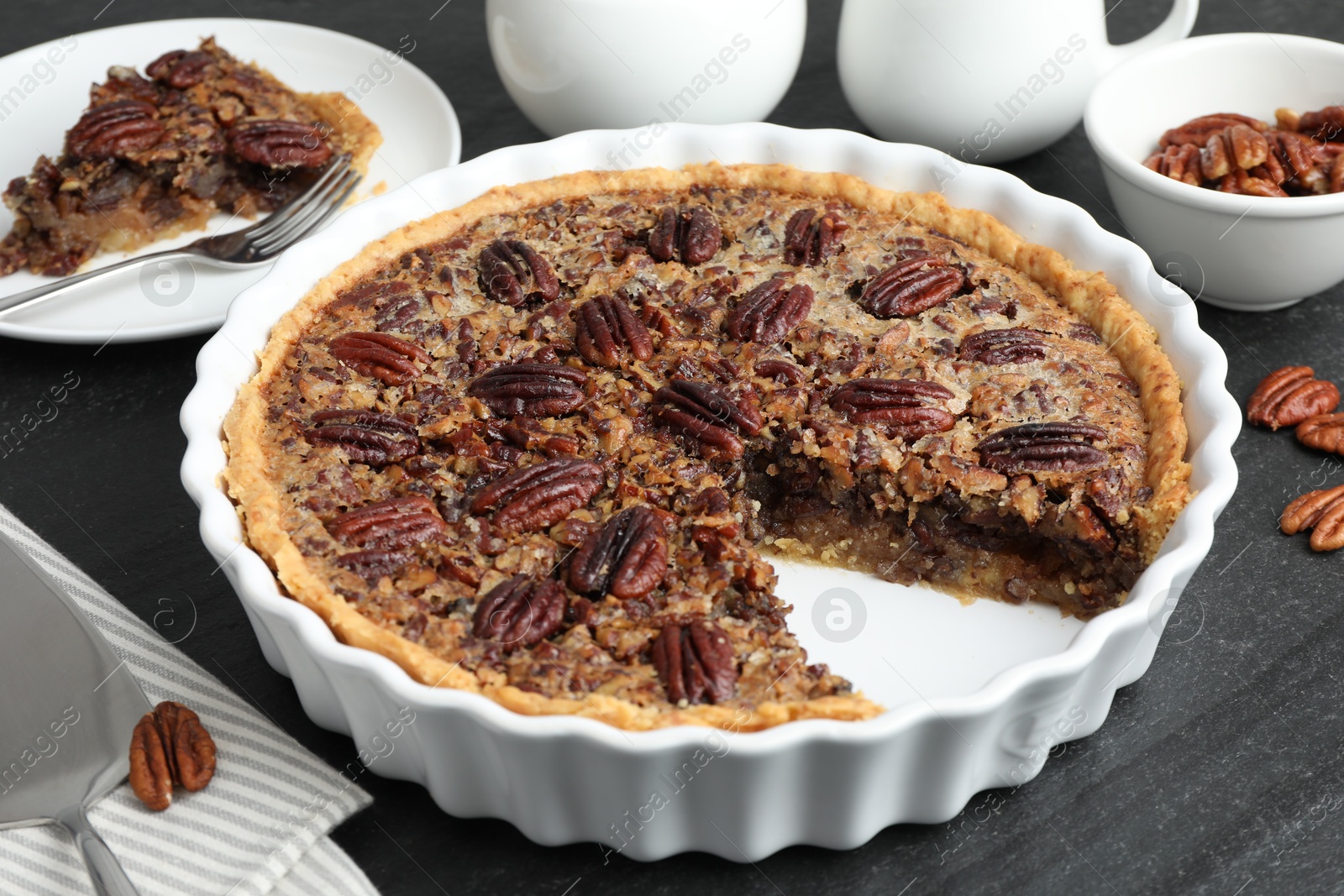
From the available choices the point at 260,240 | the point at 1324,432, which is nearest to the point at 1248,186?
the point at 1324,432

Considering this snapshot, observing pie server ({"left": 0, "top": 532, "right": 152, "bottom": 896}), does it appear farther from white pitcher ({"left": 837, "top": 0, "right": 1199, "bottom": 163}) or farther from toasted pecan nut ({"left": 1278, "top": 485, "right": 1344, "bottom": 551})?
white pitcher ({"left": 837, "top": 0, "right": 1199, "bottom": 163})

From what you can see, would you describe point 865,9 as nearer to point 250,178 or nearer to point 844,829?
point 250,178

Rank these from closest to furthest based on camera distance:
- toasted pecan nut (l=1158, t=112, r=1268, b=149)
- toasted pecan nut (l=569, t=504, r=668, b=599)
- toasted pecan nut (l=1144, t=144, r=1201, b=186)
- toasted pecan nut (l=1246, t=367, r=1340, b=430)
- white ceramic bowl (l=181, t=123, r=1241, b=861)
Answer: white ceramic bowl (l=181, t=123, r=1241, b=861)
toasted pecan nut (l=569, t=504, r=668, b=599)
toasted pecan nut (l=1246, t=367, r=1340, b=430)
toasted pecan nut (l=1144, t=144, r=1201, b=186)
toasted pecan nut (l=1158, t=112, r=1268, b=149)

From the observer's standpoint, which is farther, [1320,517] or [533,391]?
[1320,517]

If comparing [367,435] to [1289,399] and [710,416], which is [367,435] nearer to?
[710,416]

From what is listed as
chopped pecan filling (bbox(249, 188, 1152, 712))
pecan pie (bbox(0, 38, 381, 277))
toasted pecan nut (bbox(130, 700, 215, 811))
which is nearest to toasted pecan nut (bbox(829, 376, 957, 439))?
chopped pecan filling (bbox(249, 188, 1152, 712))

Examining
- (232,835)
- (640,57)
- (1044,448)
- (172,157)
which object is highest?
(640,57)
